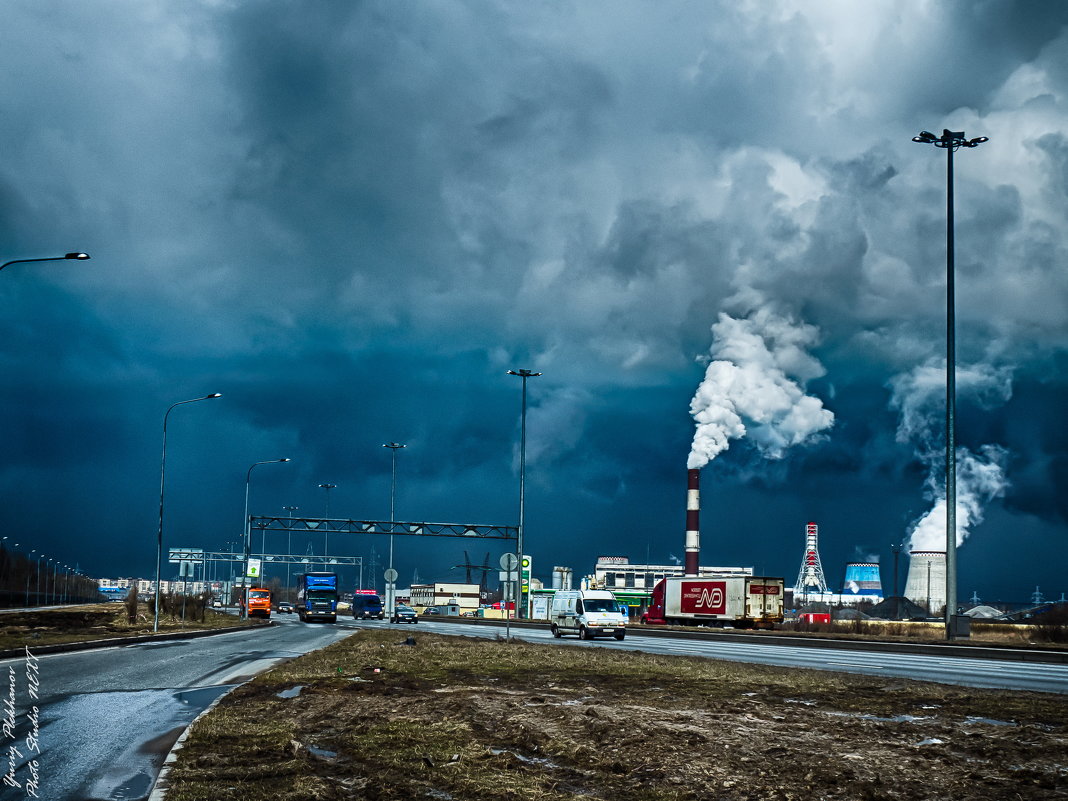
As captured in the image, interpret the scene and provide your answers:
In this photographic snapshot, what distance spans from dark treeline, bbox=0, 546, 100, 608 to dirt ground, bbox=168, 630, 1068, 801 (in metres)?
106

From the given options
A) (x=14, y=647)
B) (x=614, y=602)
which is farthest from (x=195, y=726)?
(x=614, y=602)

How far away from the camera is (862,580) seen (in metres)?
181

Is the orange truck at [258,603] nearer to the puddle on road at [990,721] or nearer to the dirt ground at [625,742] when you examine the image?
the dirt ground at [625,742]

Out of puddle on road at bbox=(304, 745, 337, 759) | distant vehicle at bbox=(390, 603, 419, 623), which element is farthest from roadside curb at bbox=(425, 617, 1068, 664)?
puddle on road at bbox=(304, 745, 337, 759)

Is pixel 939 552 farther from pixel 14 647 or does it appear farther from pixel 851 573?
pixel 14 647

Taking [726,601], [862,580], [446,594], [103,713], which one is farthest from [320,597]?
[862,580]

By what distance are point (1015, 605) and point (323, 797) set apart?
14709 centimetres

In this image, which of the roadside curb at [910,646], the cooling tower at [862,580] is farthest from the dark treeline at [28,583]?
the cooling tower at [862,580]

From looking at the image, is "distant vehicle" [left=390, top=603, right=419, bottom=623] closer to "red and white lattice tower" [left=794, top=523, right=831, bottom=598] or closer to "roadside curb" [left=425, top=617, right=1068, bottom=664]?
"roadside curb" [left=425, top=617, right=1068, bottom=664]

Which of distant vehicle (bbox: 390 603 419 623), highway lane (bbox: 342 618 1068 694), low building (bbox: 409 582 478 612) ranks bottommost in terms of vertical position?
low building (bbox: 409 582 478 612)

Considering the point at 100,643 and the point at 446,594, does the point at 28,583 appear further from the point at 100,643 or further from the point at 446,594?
the point at 100,643

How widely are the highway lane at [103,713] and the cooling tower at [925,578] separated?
4660 inches

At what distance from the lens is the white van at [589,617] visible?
4344 centimetres

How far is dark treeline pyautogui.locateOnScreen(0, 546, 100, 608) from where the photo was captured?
122812 mm
